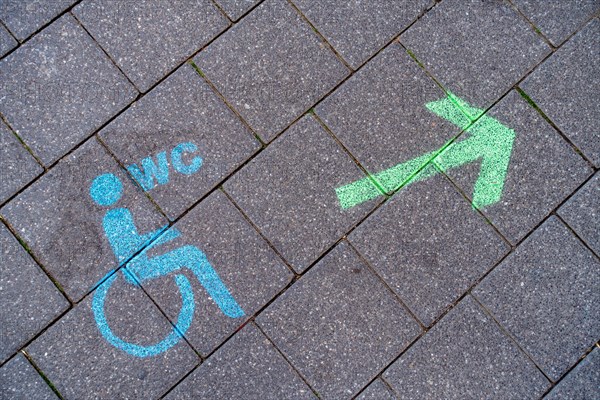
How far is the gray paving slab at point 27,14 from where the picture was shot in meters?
3.00

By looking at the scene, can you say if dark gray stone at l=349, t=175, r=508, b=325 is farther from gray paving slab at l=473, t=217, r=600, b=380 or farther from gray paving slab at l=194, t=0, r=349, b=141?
A: gray paving slab at l=194, t=0, r=349, b=141

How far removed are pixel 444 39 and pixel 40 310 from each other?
7.87 feet

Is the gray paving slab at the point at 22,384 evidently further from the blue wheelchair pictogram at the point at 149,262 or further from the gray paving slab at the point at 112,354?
the blue wheelchair pictogram at the point at 149,262

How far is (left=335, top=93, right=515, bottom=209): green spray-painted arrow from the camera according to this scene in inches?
117

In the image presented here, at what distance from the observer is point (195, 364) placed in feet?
9.26

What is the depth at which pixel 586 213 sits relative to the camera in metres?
3.01

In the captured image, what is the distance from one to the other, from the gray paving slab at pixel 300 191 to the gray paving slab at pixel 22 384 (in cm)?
123

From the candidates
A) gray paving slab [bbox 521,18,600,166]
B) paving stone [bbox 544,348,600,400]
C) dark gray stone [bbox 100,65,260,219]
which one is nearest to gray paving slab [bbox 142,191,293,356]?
dark gray stone [bbox 100,65,260,219]

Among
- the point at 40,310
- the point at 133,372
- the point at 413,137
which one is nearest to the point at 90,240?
the point at 40,310

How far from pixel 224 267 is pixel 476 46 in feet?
5.61

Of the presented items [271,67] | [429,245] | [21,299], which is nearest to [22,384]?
[21,299]

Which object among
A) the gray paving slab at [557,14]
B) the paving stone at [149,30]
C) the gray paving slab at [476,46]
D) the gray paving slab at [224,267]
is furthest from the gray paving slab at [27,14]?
the gray paving slab at [557,14]

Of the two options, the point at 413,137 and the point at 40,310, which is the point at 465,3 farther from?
the point at 40,310

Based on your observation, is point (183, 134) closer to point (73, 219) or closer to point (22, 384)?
point (73, 219)
